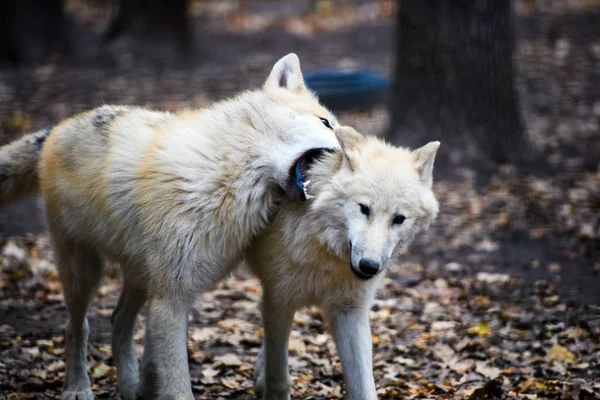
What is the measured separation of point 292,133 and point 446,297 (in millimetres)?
2743

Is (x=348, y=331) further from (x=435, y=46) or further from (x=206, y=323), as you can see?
(x=435, y=46)

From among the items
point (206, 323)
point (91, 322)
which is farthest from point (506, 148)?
point (91, 322)

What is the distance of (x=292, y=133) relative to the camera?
12.3 feet

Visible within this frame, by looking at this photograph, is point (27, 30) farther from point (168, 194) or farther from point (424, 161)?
point (424, 161)

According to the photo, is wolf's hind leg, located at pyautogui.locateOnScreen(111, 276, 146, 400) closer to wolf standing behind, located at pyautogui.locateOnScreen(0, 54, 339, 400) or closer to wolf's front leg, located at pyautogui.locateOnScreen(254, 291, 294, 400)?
wolf standing behind, located at pyautogui.locateOnScreen(0, 54, 339, 400)

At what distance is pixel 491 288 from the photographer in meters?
6.02

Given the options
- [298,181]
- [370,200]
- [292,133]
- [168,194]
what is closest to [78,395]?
[168,194]

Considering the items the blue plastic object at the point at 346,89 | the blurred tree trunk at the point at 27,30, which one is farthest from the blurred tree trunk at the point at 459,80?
the blurred tree trunk at the point at 27,30

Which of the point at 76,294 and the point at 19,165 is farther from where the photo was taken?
the point at 19,165

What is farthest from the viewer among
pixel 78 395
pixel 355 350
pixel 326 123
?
pixel 78 395

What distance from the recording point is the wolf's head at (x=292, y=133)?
3.67 metres

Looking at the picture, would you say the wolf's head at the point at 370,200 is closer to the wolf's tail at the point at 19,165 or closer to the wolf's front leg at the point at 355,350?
the wolf's front leg at the point at 355,350

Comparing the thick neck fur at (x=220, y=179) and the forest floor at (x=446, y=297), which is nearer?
the thick neck fur at (x=220, y=179)

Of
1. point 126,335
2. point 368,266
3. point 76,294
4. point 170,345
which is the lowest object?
point 126,335
